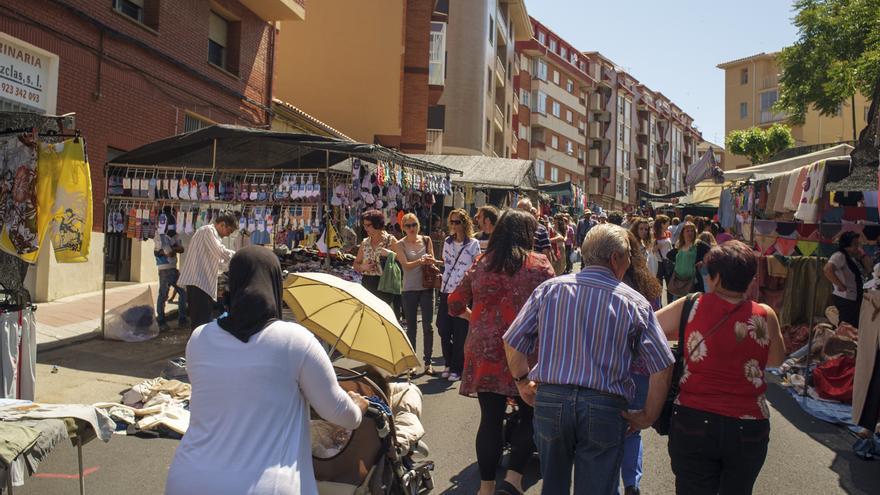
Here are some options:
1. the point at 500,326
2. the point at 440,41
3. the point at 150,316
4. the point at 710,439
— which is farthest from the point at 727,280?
the point at 440,41

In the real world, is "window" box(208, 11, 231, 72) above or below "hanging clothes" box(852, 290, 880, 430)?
above

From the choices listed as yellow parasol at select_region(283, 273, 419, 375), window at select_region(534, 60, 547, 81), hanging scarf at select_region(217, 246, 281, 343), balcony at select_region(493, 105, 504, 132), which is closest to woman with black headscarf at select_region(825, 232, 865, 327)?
yellow parasol at select_region(283, 273, 419, 375)

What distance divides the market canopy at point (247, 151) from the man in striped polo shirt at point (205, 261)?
4.71 feet

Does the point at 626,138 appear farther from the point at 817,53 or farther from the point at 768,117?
the point at 817,53

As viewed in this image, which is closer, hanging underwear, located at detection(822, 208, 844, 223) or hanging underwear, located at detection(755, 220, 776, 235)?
hanging underwear, located at detection(822, 208, 844, 223)

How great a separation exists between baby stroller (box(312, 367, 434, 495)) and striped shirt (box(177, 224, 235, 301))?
211 inches

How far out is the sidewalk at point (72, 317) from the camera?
9.50 m

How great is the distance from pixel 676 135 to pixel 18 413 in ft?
350

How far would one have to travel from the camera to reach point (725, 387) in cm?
323

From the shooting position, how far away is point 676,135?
335ft

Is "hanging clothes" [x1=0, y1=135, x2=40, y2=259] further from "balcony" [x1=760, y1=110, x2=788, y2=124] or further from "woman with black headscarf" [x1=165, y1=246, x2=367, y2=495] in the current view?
"balcony" [x1=760, y1=110, x2=788, y2=124]

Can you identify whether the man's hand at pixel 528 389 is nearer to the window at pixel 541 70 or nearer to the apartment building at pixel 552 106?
the apartment building at pixel 552 106

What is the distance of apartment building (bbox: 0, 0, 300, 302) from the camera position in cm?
1143

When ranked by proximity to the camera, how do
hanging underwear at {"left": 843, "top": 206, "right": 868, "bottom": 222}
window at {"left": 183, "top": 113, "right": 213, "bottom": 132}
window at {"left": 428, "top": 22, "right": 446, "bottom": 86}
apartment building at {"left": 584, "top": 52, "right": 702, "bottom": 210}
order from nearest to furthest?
hanging underwear at {"left": 843, "top": 206, "right": 868, "bottom": 222} < window at {"left": 183, "top": 113, "right": 213, "bottom": 132} < window at {"left": 428, "top": 22, "right": 446, "bottom": 86} < apartment building at {"left": 584, "top": 52, "right": 702, "bottom": 210}
